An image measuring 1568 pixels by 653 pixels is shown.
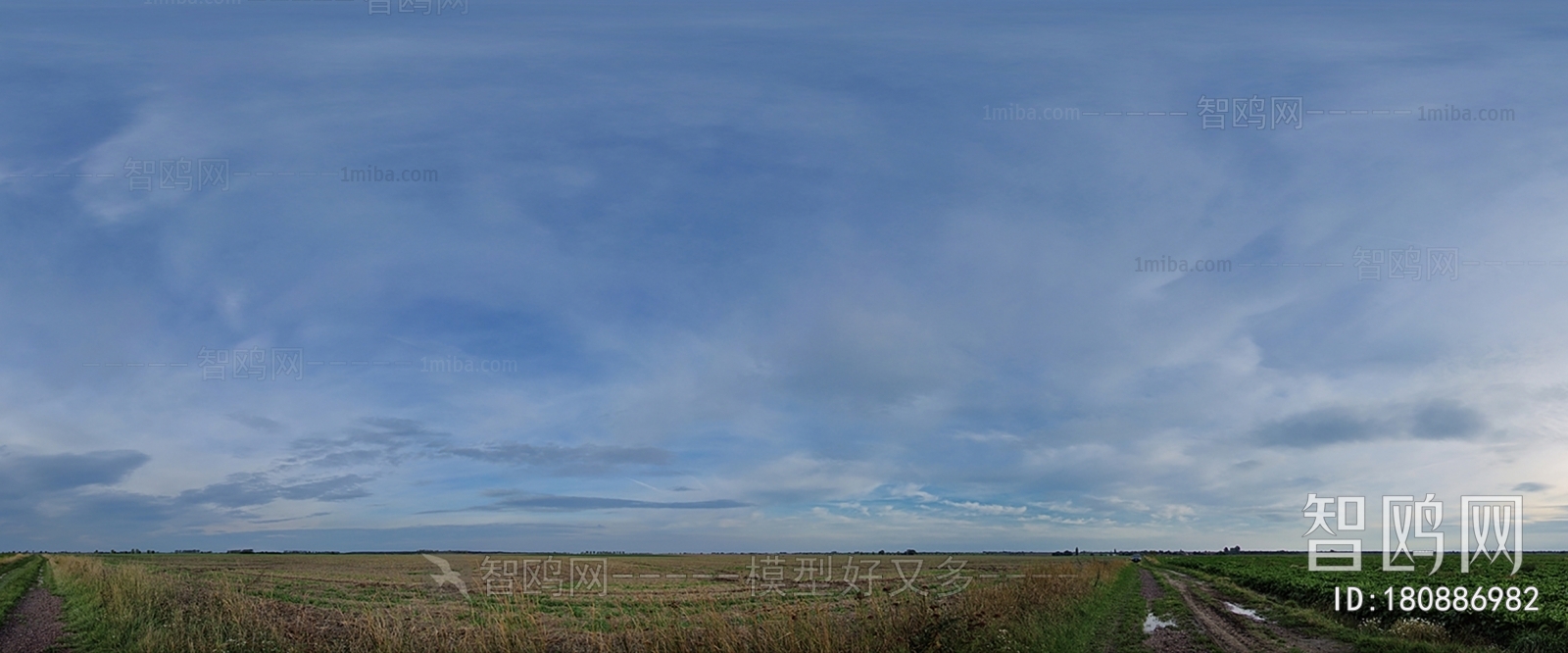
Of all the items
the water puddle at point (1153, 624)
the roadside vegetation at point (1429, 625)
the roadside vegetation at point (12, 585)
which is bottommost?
the roadside vegetation at point (12, 585)

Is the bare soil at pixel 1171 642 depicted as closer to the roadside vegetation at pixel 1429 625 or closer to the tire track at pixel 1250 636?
the tire track at pixel 1250 636

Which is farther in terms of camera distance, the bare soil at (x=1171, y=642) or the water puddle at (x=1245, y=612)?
the water puddle at (x=1245, y=612)

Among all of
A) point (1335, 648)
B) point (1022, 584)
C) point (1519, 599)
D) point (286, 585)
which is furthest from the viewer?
point (286, 585)

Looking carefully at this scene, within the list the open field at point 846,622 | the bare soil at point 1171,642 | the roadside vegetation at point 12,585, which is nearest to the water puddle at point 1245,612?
the open field at point 846,622

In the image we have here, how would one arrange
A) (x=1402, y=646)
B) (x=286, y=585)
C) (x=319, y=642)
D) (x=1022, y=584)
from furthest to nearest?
(x=286, y=585)
(x=1022, y=584)
(x=1402, y=646)
(x=319, y=642)

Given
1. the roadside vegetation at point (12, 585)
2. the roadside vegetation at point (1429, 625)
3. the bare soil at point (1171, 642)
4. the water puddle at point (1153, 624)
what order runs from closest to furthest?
the roadside vegetation at point (1429, 625)
the bare soil at point (1171, 642)
the water puddle at point (1153, 624)
the roadside vegetation at point (12, 585)

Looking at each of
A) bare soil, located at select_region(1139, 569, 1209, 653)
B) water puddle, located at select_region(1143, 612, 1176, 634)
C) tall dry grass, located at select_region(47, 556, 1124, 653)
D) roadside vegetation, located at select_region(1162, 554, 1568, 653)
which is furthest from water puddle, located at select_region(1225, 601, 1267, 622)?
tall dry grass, located at select_region(47, 556, 1124, 653)

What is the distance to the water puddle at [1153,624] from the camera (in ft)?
72.2

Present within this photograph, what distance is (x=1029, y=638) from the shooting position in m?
15.7

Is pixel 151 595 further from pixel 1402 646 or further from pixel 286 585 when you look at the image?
pixel 1402 646

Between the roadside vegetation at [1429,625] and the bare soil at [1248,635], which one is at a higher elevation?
the roadside vegetation at [1429,625]

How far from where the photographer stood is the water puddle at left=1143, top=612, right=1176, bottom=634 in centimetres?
2202

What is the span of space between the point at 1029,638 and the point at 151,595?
19.5 m

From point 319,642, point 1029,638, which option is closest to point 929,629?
point 1029,638
